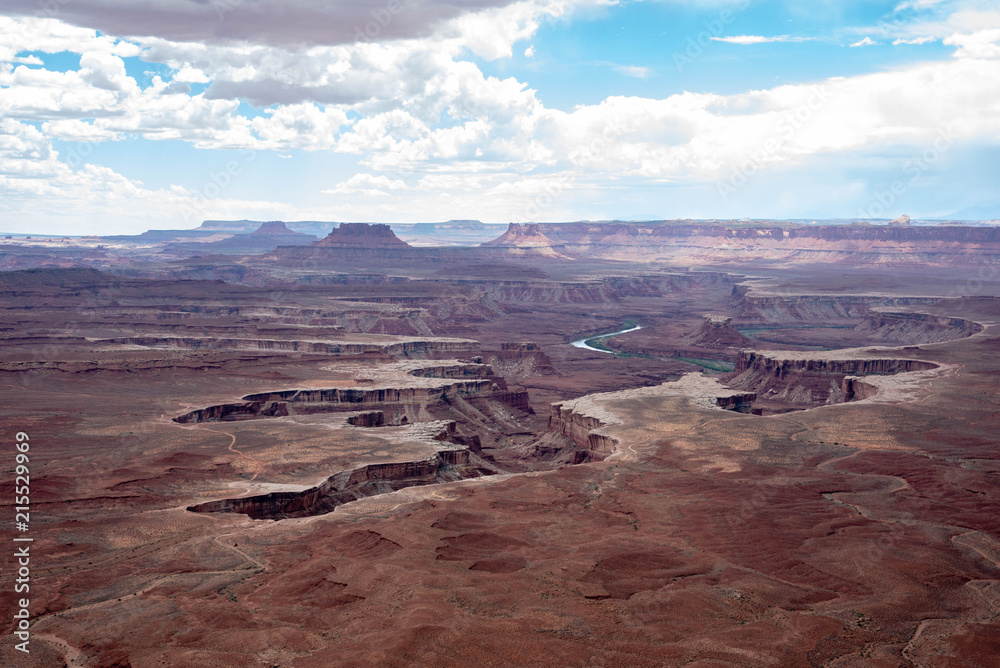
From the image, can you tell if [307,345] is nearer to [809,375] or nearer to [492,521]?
[809,375]

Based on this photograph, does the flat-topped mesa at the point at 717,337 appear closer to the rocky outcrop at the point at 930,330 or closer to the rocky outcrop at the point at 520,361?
the rocky outcrop at the point at 930,330

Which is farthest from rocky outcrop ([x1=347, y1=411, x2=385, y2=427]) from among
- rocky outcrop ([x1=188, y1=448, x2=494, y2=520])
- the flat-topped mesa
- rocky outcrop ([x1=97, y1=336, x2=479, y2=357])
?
the flat-topped mesa

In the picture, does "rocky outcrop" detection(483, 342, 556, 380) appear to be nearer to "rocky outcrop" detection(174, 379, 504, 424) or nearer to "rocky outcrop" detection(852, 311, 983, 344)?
"rocky outcrop" detection(174, 379, 504, 424)

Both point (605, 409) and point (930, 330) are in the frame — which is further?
point (930, 330)

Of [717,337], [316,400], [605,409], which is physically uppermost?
[605,409]

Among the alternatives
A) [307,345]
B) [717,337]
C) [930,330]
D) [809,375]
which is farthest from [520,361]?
[930,330]

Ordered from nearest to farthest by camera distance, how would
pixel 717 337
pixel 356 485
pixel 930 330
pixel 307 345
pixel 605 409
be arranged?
pixel 356 485, pixel 605 409, pixel 307 345, pixel 930 330, pixel 717 337

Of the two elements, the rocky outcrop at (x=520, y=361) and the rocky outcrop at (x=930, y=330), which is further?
the rocky outcrop at (x=930, y=330)

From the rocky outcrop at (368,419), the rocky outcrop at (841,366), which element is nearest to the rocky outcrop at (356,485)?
the rocky outcrop at (368,419)
